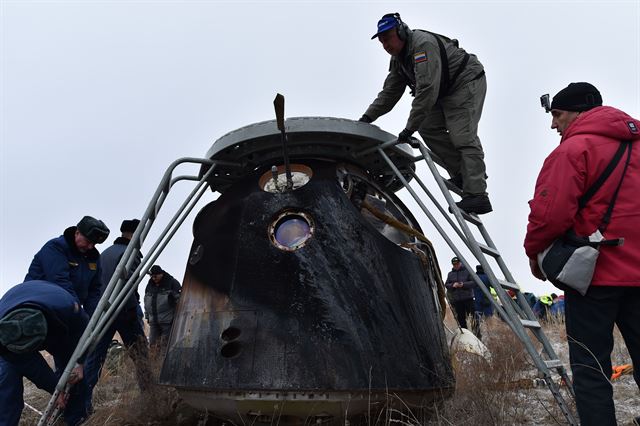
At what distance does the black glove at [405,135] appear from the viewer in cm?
395

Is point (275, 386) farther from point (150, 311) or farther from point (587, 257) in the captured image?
point (150, 311)

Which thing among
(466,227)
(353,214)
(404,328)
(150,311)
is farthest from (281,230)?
(150,311)

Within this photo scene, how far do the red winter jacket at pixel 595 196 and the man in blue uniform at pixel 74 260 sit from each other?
3.70 m

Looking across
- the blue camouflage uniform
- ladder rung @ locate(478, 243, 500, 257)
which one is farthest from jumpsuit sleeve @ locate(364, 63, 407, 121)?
the blue camouflage uniform

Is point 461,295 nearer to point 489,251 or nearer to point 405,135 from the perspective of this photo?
point 489,251

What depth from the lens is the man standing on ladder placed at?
3.95 metres

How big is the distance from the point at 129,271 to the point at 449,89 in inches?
119

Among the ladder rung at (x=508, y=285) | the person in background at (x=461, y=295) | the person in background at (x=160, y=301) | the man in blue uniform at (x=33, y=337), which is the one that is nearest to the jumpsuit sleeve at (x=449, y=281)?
the person in background at (x=461, y=295)

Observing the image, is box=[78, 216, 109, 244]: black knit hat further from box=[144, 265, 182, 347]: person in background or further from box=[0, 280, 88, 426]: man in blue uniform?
box=[144, 265, 182, 347]: person in background

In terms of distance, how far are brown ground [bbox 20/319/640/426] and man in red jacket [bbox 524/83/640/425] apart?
2.41ft

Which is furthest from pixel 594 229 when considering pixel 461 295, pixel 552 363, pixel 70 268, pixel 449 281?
pixel 449 281

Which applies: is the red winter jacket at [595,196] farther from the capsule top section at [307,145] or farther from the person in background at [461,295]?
the person in background at [461,295]

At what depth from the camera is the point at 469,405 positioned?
377 centimetres

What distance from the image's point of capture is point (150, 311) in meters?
8.27
